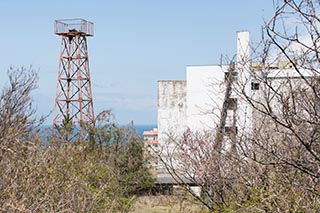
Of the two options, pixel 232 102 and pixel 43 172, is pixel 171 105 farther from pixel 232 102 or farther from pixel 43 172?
pixel 43 172

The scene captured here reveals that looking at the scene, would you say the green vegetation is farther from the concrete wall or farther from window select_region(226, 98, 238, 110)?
the concrete wall

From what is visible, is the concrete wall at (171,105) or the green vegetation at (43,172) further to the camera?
the concrete wall at (171,105)

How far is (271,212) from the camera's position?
5.56 metres

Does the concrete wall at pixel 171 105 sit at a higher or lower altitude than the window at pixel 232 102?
lower

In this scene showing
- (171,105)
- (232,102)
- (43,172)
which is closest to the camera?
(43,172)

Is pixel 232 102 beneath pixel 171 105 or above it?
above

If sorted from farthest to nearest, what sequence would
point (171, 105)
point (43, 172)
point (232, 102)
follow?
point (171, 105) < point (232, 102) < point (43, 172)

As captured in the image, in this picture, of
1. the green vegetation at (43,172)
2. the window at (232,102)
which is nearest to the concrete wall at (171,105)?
the green vegetation at (43,172)

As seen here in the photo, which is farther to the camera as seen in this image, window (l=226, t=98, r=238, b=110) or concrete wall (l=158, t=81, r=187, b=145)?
concrete wall (l=158, t=81, r=187, b=145)

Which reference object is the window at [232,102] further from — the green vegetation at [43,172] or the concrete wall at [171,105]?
the concrete wall at [171,105]

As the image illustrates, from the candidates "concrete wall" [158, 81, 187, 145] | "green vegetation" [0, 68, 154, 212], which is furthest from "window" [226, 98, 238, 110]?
"concrete wall" [158, 81, 187, 145]

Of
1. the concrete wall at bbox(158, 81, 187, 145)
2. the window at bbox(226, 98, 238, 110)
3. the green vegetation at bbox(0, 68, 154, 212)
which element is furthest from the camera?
the concrete wall at bbox(158, 81, 187, 145)

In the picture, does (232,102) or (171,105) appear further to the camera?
(171,105)

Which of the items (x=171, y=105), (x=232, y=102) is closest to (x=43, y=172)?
(x=232, y=102)
